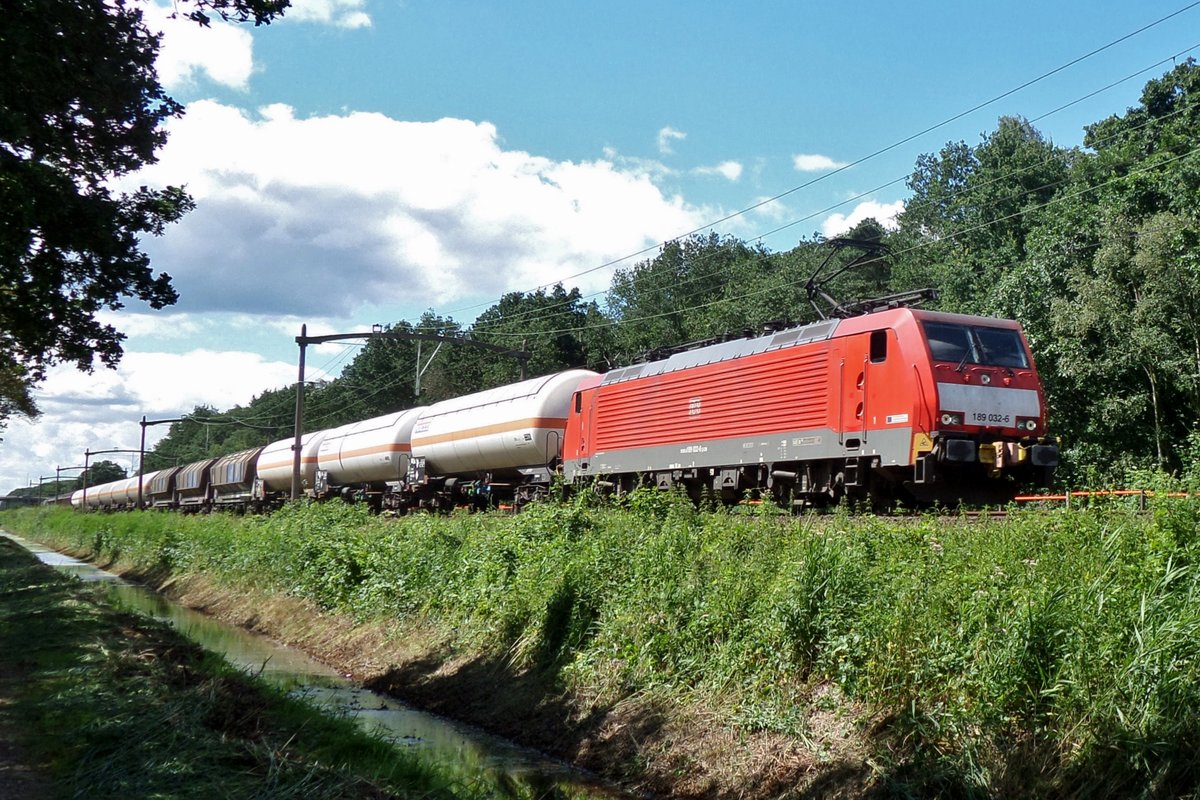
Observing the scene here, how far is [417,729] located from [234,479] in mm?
40200

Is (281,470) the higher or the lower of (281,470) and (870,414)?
the lower

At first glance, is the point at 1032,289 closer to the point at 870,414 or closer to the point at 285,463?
the point at 870,414

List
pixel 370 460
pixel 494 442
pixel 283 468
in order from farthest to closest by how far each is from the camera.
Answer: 1. pixel 283 468
2. pixel 370 460
3. pixel 494 442

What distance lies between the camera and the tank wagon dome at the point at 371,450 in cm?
3544

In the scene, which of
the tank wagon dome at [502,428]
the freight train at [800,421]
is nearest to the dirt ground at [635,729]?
the freight train at [800,421]

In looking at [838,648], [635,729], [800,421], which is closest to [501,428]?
[800,421]

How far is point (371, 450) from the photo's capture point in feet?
122

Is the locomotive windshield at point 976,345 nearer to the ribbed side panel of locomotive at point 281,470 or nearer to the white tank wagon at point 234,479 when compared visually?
the ribbed side panel of locomotive at point 281,470

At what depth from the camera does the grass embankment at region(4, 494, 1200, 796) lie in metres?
7.66

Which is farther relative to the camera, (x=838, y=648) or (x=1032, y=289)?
(x=1032, y=289)

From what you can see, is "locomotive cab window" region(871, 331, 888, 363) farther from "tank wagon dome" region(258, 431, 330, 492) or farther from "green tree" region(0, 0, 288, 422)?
"tank wagon dome" region(258, 431, 330, 492)

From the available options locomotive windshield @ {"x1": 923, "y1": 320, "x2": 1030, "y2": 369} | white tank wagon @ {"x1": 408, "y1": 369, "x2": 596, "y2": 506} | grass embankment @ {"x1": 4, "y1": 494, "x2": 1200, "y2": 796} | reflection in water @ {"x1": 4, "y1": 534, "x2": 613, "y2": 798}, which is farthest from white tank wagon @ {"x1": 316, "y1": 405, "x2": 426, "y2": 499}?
locomotive windshield @ {"x1": 923, "y1": 320, "x2": 1030, "y2": 369}

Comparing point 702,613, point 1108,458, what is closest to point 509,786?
point 702,613

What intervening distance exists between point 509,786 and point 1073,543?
626 centimetres
